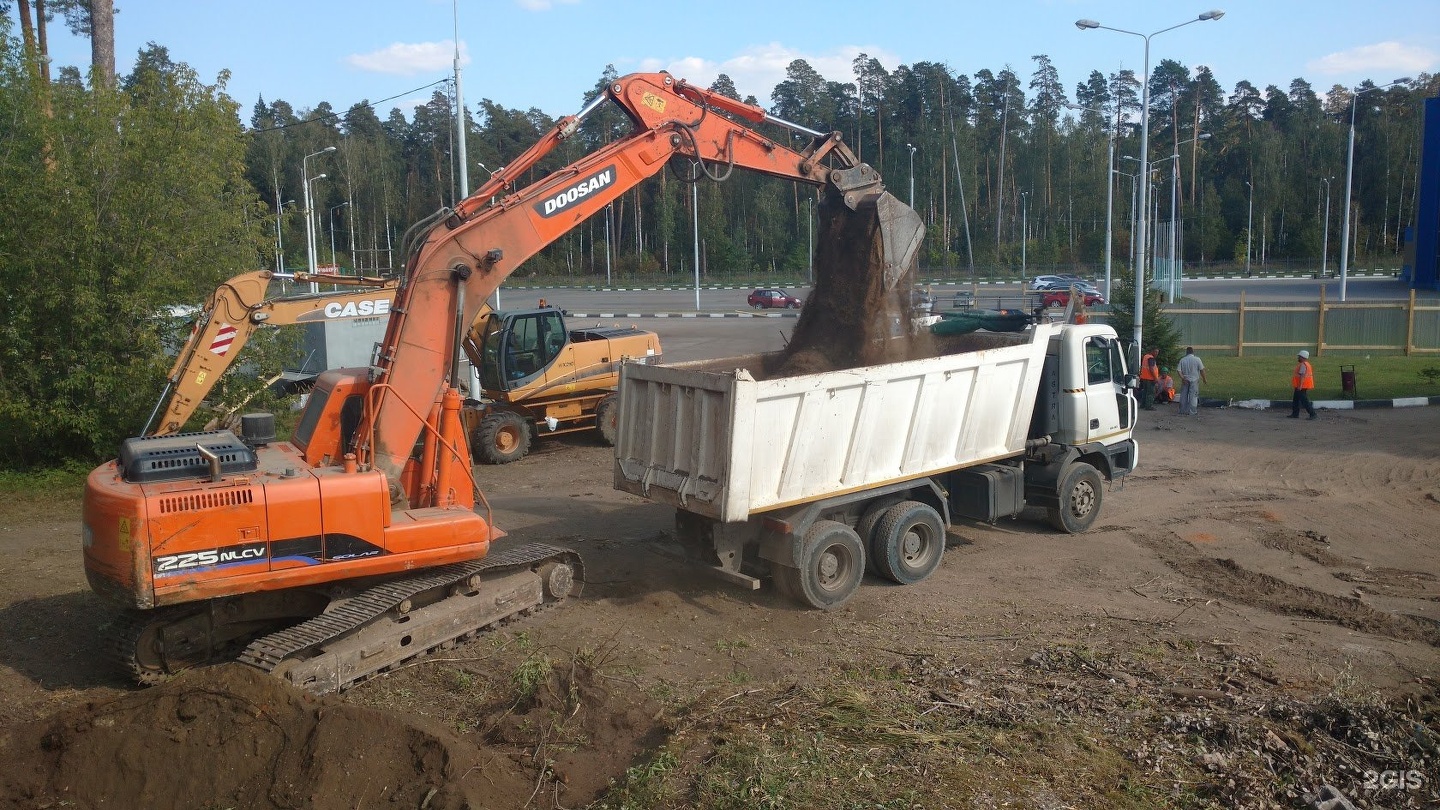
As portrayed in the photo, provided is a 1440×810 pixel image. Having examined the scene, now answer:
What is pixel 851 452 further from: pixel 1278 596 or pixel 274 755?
pixel 274 755

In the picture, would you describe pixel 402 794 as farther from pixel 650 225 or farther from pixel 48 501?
pixel 650 225

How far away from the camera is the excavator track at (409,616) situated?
6.94 m

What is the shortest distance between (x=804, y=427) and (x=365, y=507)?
3.57 meters

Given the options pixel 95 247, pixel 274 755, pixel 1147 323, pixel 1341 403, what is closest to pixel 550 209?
pixel 274 755

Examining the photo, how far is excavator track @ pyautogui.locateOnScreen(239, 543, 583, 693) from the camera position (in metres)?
6.94

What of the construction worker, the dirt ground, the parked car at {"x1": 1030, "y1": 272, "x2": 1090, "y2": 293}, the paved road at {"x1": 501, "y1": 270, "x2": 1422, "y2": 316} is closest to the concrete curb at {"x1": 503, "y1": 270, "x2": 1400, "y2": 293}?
the paved road at {"x1": 501, "y1": 270, "x2": 1422, "y2": 316}

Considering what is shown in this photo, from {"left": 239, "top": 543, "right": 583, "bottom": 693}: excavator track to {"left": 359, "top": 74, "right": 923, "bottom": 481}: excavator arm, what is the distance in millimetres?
1047

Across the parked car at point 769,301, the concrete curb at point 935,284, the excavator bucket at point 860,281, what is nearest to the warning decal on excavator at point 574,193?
the excavator bucket at point 860,281

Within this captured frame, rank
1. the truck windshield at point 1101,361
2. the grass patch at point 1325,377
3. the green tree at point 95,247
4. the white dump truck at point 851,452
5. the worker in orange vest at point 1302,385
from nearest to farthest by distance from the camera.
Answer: the white dump truck at point 851,452 → the truck windshield at point 1101,361 → the green tree at point 95,247 → the worker in orange vest at point 1302,385 → the grass patch at point 1325,377

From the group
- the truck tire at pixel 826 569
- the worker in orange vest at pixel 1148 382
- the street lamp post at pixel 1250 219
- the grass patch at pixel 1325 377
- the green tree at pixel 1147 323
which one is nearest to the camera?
the truck tire at pixel 826 569

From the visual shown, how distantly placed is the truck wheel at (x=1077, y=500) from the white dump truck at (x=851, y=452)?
4cm

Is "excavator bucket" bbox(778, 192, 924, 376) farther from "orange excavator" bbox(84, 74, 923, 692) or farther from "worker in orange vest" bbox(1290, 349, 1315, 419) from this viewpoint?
"worker in orange vest" bbox(1290, 349, 1315, 419)

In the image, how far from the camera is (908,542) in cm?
1005

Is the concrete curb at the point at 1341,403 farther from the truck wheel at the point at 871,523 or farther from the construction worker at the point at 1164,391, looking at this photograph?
the truck wheel at the point at 871,523
